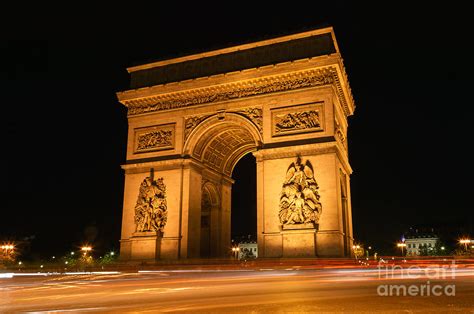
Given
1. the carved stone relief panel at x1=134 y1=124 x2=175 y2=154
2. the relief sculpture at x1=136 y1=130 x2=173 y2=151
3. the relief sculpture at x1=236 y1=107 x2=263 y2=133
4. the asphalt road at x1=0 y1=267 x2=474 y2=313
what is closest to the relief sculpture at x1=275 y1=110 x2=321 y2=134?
the relief sculpture at x1=236 y1=107 x2=263 y2=133

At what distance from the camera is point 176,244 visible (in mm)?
22562

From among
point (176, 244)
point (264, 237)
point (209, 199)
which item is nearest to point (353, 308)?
point (264, 237)

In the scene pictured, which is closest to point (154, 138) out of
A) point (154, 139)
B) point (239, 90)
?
point (154, 139)

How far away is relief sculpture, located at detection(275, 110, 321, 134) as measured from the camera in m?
21.6

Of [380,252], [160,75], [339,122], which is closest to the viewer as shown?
[339,122]

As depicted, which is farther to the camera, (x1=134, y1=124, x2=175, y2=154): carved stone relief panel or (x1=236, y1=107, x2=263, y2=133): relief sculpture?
(x1=134, y1=124, x2=175, y2=154): carved stone relief panel

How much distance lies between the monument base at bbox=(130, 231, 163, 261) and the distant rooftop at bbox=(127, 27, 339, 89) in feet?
28.2

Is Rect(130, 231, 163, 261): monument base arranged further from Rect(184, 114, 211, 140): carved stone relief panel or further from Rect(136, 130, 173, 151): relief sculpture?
Rect(184, 114, 211, 140): carved stone relief panel

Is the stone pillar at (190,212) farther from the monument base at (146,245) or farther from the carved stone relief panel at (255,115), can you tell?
the carved stone relief panel at (255,115)

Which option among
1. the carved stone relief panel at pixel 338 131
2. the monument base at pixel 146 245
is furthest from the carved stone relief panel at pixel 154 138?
the carved stone relief panel at pixel 338 131

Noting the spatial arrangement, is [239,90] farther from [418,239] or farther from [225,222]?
[418,239]

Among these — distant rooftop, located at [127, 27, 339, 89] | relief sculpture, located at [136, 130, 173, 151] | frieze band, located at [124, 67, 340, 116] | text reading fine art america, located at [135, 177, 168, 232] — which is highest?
distant rooftop, located at [127, 27, 339, 89]

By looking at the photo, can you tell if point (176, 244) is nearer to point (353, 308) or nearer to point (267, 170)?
point (267, 170)

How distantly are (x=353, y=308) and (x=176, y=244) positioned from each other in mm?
17195
